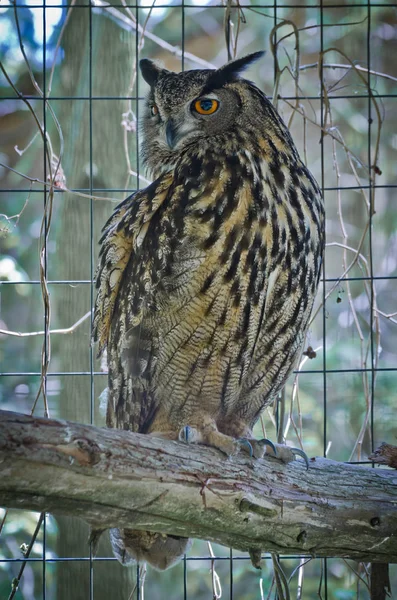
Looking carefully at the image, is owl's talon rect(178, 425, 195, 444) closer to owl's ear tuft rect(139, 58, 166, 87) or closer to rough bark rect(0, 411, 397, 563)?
rough bark rect(0, 411, 397, 563)

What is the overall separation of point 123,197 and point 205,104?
1078 mm

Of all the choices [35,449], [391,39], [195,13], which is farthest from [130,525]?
[195,13]

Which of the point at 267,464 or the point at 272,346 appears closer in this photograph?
the point at 267,464

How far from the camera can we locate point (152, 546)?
196 cm

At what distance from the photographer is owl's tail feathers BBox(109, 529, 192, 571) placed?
76.4 inches

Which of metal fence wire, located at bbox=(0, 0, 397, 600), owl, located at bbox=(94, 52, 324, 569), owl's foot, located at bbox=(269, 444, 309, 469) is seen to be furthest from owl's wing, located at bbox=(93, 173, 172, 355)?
owl's foot, located at bbox=(269, 444, 309, 469)

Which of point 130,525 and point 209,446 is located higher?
point 209,446

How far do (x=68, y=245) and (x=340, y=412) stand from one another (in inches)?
107

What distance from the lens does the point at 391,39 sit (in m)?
4.55

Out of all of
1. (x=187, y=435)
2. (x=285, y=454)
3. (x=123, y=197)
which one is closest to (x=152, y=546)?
(x=187, y=435)

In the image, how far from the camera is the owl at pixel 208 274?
1772 mm

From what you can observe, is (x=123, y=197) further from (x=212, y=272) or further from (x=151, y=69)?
(x=212, y=272)

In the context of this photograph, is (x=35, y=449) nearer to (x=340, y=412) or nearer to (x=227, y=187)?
(x=227, y=187)

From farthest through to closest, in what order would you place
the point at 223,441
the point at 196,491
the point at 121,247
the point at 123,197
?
the point at 123,197 < the point at 121,247 < the point at 223,441 < the point at 196,491
